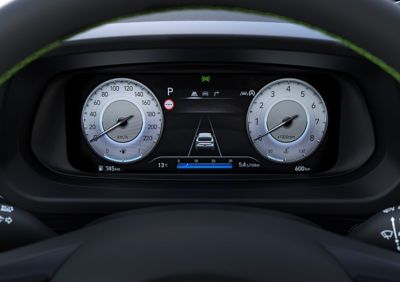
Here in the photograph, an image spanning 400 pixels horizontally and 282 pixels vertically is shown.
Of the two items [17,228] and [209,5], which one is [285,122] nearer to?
[17,228]

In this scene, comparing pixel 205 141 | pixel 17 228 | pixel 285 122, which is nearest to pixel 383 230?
pixel 285 122

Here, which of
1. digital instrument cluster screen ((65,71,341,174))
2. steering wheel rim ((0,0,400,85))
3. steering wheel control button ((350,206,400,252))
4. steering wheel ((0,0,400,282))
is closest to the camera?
steering wheel rim ((0,0,400,85))

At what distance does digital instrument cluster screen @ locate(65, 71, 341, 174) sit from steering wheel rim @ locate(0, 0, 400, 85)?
891 millimetres

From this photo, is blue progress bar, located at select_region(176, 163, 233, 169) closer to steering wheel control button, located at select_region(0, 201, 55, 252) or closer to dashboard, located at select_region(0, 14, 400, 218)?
dashboard, located at select_region(0, 14, 400, 218)

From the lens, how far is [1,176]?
1.50m

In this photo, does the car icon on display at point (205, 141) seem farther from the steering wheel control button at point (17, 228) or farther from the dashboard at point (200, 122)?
the steering wheel control button at point (17, 228)

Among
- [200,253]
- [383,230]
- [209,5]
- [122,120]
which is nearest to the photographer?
[209,5]

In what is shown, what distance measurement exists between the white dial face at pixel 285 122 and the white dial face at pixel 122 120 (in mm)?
264

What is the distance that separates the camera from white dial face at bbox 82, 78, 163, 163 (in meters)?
1.65

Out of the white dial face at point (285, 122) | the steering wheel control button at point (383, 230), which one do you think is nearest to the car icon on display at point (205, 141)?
the white dial face at point (285, 122)

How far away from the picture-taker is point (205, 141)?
167cm

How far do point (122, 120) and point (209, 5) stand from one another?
95 centimetres

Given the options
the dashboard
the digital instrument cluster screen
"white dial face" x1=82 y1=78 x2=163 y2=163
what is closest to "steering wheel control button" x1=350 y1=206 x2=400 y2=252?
the dashboard

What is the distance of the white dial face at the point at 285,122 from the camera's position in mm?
1643
